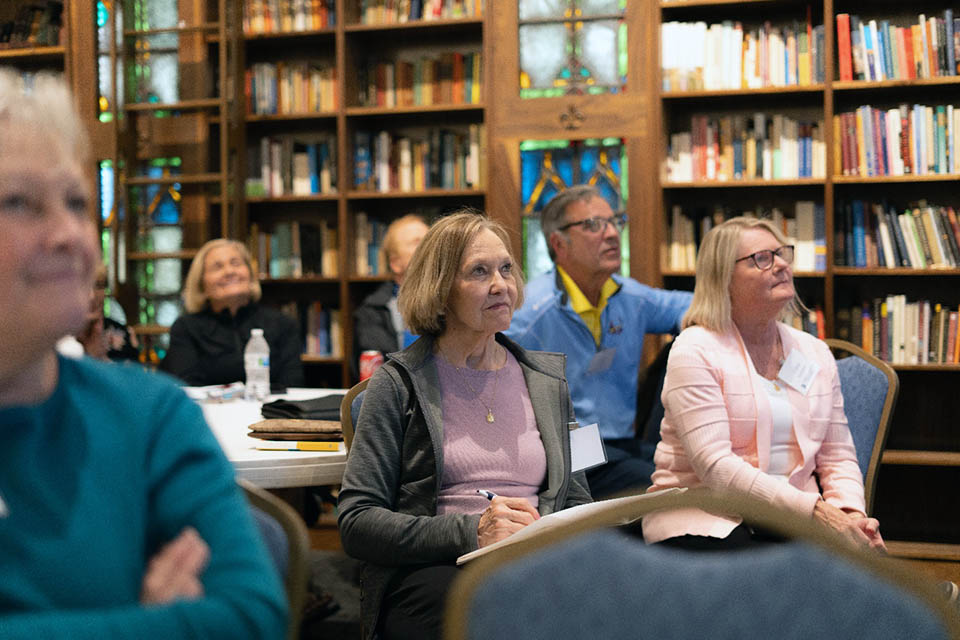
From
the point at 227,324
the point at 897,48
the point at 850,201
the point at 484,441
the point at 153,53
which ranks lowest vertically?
the point at 484,441

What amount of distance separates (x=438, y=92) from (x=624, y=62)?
3.31 feet

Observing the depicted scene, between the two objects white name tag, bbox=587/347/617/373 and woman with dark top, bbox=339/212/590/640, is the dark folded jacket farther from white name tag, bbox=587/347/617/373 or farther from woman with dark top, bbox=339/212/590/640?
white name tag, bbox=587/347/617/373

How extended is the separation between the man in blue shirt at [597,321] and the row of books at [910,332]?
1234mm

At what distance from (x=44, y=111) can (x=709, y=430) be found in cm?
181

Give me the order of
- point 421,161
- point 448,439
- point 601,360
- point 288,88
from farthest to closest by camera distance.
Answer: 1. point 288,88
2. point 421,161
3. point 601,360
4. point 448,439

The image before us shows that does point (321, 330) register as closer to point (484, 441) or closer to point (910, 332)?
point (910, 332)

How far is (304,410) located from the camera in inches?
104

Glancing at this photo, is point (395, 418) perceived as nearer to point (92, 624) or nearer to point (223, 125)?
point (92, 624)

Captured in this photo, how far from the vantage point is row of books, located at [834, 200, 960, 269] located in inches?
170

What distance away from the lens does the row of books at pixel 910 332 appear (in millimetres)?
4309

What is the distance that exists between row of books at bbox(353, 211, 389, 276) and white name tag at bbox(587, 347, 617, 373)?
1.96 meters

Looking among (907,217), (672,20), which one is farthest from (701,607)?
(672,20)

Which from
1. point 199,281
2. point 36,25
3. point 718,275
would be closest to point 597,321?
point 718,275

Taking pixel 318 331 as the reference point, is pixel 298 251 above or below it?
above
